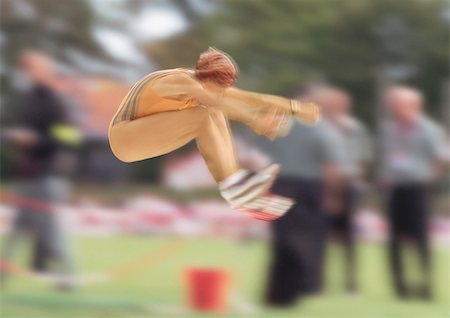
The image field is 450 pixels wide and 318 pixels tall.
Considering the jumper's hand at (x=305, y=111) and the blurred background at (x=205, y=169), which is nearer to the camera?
the jumper's hand at (x=305, y=111)

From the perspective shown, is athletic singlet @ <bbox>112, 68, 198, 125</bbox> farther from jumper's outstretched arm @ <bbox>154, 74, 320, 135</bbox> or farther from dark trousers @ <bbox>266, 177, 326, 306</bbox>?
dark trousers @ <bbox>266, 177, 326, 306</bbox>

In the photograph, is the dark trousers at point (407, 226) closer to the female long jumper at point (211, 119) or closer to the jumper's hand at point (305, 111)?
the female long jumper at point (211, 119)

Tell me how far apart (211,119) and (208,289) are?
129 inches

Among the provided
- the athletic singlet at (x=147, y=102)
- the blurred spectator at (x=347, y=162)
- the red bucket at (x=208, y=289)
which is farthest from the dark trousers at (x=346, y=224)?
the athletic singlet at (x=147, y=102)

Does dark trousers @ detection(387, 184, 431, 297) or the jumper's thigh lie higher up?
dark trousers @ detection(387, 184, 431, 297)

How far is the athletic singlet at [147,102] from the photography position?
1.31m

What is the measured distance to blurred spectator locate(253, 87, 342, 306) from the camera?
14.0 feet

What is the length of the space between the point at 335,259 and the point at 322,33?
44.3 inches

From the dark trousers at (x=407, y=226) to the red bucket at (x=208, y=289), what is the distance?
0.86 meters

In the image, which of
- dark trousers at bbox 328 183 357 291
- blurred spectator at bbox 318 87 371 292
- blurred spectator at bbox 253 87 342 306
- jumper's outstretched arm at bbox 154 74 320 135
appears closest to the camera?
jumper's outstretched arm at bbox 154 74 320 135

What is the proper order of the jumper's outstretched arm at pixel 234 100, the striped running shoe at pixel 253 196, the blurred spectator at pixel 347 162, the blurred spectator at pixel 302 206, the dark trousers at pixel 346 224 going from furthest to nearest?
the dark trousers at pixel 346 224
the blurred spectator at pixel 347 162
the blurred spectator at pixel 302 206
the striped running shoe at pixel 253 196
the jumper's outstretched arm at pixel 234 100

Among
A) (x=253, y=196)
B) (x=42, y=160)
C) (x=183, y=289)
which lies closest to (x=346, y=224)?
(x=183, y=289)

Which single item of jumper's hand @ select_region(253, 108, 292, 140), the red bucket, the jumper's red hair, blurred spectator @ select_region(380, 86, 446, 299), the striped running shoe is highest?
blurred spectator @ select_region(380, 86, 446, 299)

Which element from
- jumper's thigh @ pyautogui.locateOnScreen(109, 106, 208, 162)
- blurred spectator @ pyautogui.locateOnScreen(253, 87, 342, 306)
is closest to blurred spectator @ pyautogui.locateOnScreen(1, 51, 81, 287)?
blurred spectator @ pyautogui.locateOnScreen(253, 87, 342, 306)
